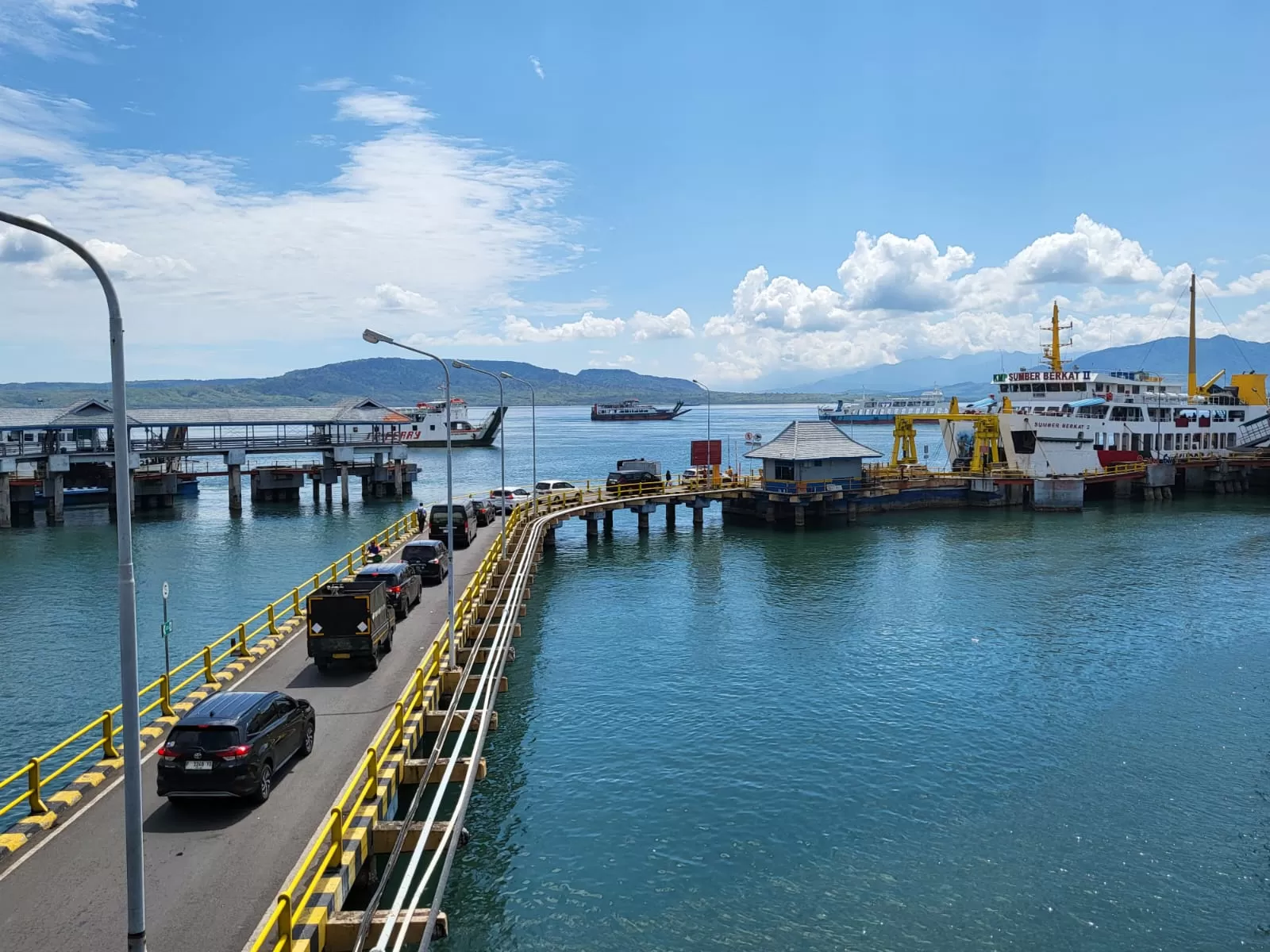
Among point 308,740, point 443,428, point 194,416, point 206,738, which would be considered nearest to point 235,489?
point 194,416

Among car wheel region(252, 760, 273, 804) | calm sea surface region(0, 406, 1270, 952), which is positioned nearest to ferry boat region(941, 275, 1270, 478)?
calm sea surface region(0, 406, 1270, 952)

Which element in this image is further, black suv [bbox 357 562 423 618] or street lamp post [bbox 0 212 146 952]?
black suv [bbox 357 562 423 618]

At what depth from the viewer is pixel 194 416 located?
8588 centimetres

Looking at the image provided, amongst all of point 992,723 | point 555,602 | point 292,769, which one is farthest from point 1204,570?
point 292,769

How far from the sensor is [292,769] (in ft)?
61.8

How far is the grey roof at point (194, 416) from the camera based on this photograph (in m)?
76.0

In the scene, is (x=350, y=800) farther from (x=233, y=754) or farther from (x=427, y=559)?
(x=427, y=559)

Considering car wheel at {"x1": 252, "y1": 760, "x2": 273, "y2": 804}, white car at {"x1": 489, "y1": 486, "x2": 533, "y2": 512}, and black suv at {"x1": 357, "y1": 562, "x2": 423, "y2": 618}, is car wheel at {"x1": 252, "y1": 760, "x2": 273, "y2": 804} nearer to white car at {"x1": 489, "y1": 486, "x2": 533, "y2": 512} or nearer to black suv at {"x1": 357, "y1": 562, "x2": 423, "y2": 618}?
black suv at {"x1": 357, "y1": 562, "x2": 423, "y2": 618}

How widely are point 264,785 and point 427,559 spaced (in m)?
21.0

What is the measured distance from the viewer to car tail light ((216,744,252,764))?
16516 mm

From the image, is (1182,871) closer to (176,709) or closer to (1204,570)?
(176,709)

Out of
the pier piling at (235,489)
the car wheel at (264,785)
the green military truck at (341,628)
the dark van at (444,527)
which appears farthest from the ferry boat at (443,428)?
the car wheel at (264,785)

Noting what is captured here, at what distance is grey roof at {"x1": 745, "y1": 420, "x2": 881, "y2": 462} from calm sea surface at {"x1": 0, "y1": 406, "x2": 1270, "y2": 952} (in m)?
13.4

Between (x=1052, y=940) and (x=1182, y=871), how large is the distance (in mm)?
4514
